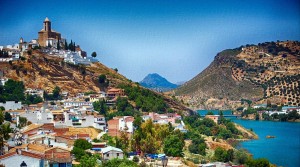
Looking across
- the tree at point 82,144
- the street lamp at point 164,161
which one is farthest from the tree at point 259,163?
the tree at point 82,144

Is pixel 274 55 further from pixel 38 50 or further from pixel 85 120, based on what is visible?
pixel 85 120

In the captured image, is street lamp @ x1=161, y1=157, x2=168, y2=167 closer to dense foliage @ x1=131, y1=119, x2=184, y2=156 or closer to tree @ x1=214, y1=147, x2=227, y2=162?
dense foliage @ x1=131, y1=119, x2=184, y2=156

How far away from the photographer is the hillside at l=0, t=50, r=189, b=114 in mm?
21453

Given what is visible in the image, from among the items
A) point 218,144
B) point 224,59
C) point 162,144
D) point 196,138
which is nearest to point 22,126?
point 162,144

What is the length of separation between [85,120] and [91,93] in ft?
20.1

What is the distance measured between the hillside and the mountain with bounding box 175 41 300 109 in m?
26.7

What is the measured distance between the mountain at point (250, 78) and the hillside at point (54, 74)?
87.7 ft

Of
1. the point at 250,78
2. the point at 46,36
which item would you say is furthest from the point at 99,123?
the point at 250,78

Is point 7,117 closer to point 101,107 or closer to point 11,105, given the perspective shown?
point 11,105

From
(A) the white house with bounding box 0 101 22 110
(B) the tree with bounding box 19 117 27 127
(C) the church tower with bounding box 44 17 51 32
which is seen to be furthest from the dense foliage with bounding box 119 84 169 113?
(B) the tree with bounding box 19 117 27 127

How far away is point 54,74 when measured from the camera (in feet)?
74.6

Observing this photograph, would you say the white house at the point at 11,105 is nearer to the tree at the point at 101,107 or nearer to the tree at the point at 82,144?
the tree at the point at 101,107

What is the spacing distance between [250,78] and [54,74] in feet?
127

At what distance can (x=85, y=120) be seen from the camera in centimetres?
1545
